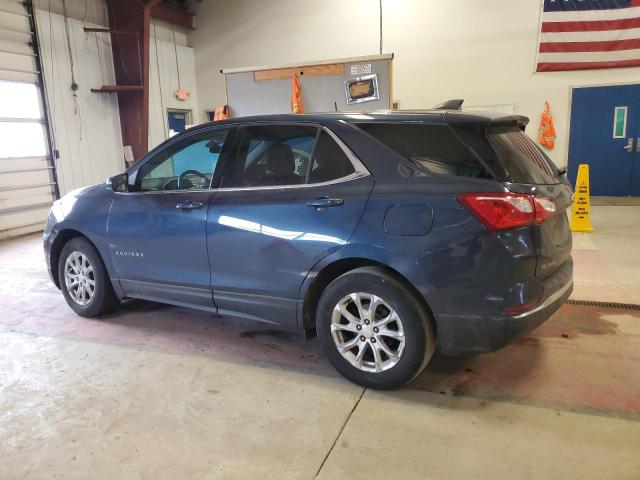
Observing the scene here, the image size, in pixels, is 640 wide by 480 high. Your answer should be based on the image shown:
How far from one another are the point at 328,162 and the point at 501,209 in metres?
1.03

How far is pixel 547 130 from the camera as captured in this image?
10016 millimetres

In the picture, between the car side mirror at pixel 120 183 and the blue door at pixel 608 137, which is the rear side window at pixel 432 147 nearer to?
the car side mirror at pixel 120 183

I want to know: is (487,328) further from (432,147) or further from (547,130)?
(547,130)

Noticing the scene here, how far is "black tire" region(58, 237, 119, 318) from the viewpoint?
4027mm

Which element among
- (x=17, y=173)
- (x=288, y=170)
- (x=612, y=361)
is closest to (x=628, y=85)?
(x=612, y=361)

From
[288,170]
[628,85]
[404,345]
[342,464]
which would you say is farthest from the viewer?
[628,85]

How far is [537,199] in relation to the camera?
2.53 metres

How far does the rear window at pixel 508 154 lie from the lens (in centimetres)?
257

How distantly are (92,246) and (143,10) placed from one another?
24.9 ft

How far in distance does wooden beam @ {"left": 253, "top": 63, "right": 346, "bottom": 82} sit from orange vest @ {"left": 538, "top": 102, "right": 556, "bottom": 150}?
235 inches

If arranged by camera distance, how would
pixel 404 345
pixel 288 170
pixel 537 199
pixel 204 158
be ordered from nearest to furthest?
pixel 537 199, pixel 404 345, pixel 288 170, pixel 204 158

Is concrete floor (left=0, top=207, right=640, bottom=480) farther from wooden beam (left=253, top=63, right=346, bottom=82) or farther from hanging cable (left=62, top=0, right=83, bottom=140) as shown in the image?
hanging cable (left=62, top=0, right=83, bottom=140)

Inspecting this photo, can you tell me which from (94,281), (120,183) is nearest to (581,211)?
(120,183)

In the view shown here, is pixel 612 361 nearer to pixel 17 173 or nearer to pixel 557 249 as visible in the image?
pixel 557 249
